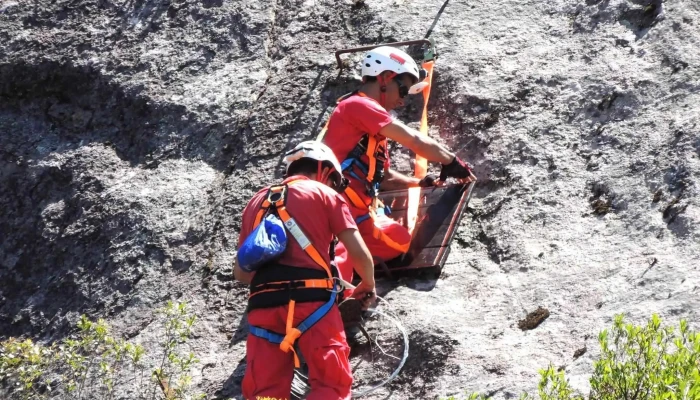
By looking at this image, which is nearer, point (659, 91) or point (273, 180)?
point (659, 91)

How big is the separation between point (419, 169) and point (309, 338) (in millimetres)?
3134

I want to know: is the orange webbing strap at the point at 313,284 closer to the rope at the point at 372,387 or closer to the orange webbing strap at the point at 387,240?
the rope at the point at 372,387

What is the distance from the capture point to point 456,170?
8578 mm

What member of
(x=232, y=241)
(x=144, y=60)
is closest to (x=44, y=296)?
(x=232, y=241)

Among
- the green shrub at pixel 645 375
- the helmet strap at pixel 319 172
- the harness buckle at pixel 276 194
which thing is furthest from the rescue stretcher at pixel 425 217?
the green shrub at pixel 645 375

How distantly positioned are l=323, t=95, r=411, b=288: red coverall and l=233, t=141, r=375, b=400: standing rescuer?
1335 millimetres

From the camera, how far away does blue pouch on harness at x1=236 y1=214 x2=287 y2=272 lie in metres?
6.55

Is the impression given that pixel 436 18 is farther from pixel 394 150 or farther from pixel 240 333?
pixel 240 333

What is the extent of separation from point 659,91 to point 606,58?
29.8 inches

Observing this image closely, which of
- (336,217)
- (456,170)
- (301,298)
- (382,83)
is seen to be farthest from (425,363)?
(382,83)

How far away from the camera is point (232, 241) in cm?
910

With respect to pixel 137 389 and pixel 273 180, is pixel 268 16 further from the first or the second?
pixel 137 389

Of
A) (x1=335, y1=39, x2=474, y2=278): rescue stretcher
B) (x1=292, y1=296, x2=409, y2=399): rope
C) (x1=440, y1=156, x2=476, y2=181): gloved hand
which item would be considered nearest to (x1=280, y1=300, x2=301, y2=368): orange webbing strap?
(x1=292, y1=296, x2=409, y2=399): rope

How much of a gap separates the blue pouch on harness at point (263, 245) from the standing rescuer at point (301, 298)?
0.25 ft
